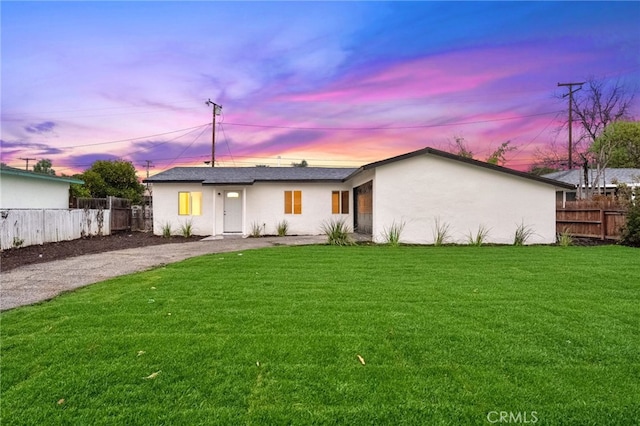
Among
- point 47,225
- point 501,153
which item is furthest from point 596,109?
point 47,225

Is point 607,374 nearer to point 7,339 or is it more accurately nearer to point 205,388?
point 205,388

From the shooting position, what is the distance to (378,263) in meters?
8.44

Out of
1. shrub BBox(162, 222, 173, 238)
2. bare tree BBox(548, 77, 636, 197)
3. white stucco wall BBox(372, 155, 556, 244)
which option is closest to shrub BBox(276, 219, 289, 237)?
shrub BBox(162, 222, 173, 238)

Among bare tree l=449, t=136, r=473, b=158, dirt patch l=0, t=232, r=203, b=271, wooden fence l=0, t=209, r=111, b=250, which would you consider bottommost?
dirt patch l=0, t=232, r=203, b=271

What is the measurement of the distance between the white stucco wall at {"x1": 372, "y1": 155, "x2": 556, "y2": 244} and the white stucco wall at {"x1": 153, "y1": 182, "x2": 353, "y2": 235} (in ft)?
16.3

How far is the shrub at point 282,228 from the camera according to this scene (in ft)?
56.3

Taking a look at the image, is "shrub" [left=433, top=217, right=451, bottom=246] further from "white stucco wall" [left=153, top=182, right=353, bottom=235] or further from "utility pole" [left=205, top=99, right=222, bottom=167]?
"utility pole" [left=205, top=99, right=222, bottom=167]

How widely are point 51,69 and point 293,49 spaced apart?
929 cm

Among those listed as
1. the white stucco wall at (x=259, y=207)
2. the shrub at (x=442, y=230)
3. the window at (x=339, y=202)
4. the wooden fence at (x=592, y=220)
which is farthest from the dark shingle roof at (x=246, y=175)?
the wooden fence at (x=592, y=220)

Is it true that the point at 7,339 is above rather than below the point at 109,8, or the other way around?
below

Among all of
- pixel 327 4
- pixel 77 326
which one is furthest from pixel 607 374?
pixel 327 4

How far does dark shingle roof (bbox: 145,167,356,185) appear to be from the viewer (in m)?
17.0

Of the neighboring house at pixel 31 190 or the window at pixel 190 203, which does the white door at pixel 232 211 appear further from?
the neighboring house at pixel 31 190

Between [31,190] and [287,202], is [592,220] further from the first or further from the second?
[31,190]
